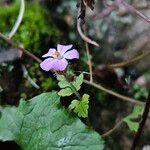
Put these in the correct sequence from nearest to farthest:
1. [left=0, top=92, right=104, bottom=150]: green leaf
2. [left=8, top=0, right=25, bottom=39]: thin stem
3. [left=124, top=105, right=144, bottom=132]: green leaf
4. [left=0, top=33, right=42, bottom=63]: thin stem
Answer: [left=0, top=92, right=104, bottom=150]: green leaf
[left=124, top=105, right=144, bottom=132]: green leaf
[left=0, top=33, right=42, bottom=63]: thin stem
[left=8, top=0, right=25, bottom=39]: thin stem

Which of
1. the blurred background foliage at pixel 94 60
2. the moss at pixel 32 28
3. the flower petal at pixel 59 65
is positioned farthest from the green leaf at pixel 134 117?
the moss at pixel 32 28

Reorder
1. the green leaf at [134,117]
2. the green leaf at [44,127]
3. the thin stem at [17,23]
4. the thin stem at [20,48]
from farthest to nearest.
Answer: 1. the thin stem at [17,23]
2. the thin stem at [20,48]
3. the green leaf at [134,117]
4. the green leaf at [44,127]

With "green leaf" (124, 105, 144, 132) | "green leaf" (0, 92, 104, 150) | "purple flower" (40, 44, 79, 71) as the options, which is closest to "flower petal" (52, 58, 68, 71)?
"purple flower" (40, 44, 79, 71)

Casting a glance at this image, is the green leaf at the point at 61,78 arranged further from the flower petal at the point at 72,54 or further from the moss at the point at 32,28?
the moss at the point at 32,28

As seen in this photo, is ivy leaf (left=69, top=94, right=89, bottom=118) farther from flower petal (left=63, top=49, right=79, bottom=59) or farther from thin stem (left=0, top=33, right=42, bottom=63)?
thin stem (left=0, top=33, right=42, bottom=63)

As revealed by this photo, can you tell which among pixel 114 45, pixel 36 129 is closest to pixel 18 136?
pixel 36 129

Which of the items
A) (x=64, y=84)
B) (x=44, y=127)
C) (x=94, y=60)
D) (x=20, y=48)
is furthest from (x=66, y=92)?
(x=94, y=60)
